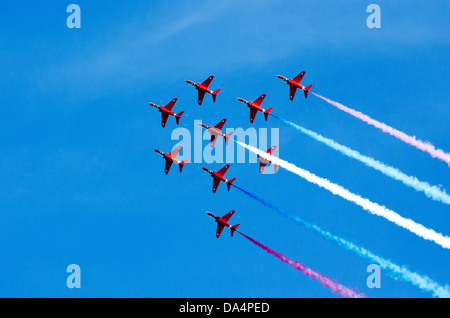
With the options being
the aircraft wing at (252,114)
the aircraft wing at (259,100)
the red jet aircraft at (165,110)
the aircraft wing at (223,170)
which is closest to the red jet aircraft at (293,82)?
the aircraft wing at (259,100)

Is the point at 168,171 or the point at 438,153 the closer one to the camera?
the point at 438,153

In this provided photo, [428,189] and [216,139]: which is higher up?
[216,139]

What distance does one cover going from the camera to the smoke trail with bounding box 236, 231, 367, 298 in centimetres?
10406

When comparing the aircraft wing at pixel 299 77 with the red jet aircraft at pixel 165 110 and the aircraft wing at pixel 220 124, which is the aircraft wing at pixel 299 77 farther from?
the red jet aircraft at pixel 165 110

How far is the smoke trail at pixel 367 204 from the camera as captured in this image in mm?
107312

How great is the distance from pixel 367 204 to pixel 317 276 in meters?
10.5

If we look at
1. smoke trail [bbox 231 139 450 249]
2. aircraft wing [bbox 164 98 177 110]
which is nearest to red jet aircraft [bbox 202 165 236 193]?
smoke trail [bbox 231 139 450 249]

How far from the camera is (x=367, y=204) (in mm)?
112125

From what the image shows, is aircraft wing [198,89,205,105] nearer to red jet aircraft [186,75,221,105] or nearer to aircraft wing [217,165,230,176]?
red jet aircraft [186,75,221,105]

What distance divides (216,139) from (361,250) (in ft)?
81.5

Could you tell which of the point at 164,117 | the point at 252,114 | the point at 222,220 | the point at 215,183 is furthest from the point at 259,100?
the point at 222,220

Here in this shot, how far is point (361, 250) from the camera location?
10906 centimetres
